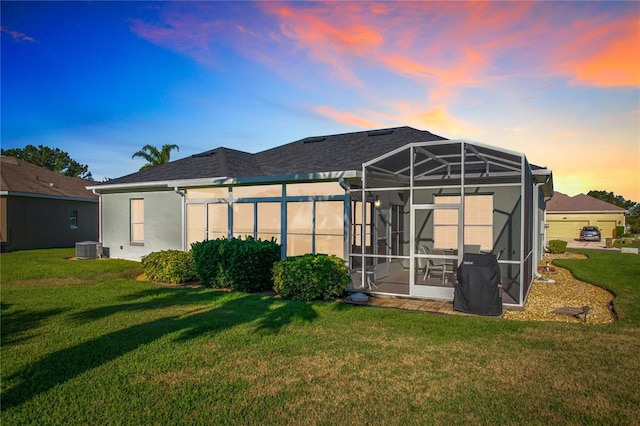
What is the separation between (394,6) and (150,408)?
32.4 ft

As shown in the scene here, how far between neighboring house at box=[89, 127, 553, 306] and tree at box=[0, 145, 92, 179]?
45.3 metres

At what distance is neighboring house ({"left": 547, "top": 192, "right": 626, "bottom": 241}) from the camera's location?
36.4 m

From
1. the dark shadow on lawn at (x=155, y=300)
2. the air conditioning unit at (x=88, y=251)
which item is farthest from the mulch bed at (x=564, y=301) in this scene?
the air conditioning unit at (x=88, y=251)

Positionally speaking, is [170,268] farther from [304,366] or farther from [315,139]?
[315,139]

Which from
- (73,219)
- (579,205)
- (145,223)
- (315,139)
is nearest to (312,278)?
(315,139)

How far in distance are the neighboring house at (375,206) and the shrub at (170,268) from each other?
5.88ft

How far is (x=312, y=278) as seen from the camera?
826cm

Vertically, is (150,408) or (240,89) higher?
(240,89)

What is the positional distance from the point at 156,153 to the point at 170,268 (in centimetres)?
1998

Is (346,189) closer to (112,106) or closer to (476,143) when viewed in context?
(476,143)

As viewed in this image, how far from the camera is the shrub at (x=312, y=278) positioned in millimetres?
8289

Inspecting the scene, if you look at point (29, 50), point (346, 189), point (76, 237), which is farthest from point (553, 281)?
point (76, 237)

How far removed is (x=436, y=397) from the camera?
3.93m

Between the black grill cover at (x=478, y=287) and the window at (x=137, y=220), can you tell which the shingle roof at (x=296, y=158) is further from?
the black grill cover at (x=478, y=287)
